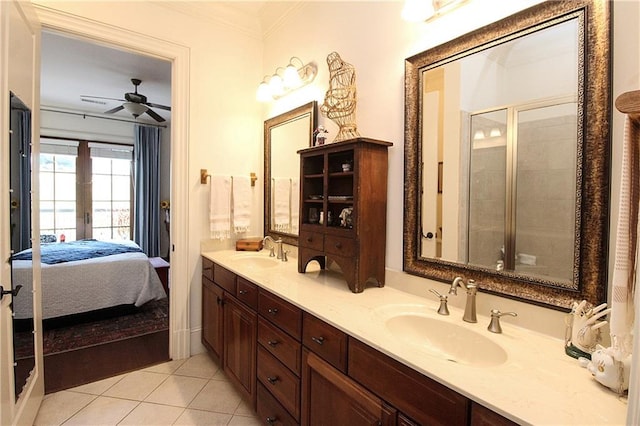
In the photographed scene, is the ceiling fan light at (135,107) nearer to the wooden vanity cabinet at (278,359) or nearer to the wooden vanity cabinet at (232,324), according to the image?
the wooden vanity cabinet at (232,324)

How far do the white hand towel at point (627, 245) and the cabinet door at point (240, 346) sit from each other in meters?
1.51

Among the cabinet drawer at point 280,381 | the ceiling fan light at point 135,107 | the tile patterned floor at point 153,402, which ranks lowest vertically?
the tile patterned floor at point 153,402

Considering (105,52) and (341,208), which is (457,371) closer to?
(341,208)

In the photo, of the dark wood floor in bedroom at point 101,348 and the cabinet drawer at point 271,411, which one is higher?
the cabinet drawer at point 271,411

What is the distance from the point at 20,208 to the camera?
160cm

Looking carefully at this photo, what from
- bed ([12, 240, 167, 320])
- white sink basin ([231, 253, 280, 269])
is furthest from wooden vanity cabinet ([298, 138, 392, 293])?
bed ([12, 240, 167, 320])

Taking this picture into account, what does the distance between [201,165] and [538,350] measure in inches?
98.6

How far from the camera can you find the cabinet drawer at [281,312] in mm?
1443

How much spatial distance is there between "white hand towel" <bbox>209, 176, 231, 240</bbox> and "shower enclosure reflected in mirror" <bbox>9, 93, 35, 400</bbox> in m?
1.15

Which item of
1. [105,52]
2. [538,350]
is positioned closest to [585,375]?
[538,350]

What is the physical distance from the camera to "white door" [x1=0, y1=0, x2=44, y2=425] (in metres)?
1.38

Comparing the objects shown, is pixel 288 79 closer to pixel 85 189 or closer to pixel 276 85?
pixel 276 85

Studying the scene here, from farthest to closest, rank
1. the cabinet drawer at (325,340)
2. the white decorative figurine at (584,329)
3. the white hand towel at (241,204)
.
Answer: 1. the white hand towel at (241,204)
2. the cabinet drawer at (325,340)
3. the white decorative figurine at (584,329)

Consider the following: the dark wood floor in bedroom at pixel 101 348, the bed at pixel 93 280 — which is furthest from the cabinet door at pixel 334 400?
the bed at pixel 93 280
